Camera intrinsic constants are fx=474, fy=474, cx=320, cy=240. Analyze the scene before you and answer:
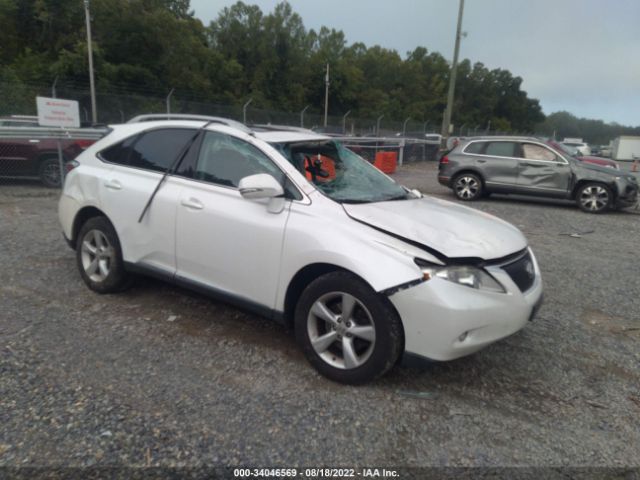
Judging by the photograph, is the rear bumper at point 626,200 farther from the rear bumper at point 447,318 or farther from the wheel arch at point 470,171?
the rear bumper at point 447,318

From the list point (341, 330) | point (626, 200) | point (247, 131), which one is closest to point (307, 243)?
point (341, 330)

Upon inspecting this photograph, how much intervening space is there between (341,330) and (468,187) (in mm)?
9537

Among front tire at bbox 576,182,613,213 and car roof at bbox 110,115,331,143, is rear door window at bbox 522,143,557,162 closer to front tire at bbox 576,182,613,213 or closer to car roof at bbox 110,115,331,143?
front tire at bbox 576,182,613,213

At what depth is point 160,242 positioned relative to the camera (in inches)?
151

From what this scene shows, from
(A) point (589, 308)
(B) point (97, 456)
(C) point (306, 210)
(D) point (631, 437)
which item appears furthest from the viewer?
(A) point (589, 308)

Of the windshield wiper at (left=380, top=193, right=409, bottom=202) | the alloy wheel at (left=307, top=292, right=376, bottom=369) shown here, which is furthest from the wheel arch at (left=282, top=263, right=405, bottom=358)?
the windshield wiper at (left=380, top=193, right=409, bottom=202)

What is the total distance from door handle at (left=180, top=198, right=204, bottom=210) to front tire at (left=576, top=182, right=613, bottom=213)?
982cm

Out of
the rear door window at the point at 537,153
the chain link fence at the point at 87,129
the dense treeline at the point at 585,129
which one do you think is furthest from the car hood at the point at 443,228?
the dense treeline at the point at 585,129

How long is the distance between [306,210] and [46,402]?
194 centimetres

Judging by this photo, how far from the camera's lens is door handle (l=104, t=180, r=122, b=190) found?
4135mm

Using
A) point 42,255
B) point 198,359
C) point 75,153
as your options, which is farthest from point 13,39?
point 198,359

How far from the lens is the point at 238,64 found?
54.6 meters

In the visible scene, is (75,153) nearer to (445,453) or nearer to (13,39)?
(445,453)

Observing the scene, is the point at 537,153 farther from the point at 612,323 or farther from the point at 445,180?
the point at 612,323
